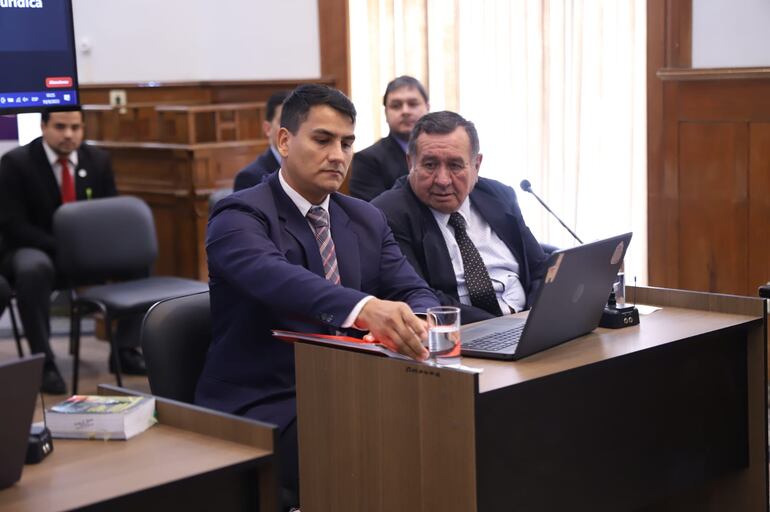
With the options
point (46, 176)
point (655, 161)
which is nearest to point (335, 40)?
point (46, 176)

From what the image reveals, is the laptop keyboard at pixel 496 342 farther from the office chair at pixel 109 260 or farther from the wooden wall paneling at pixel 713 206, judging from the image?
the office chair at pixel 109 260

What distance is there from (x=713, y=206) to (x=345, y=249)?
2.35 metres

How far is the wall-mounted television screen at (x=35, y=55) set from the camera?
87.4 inches

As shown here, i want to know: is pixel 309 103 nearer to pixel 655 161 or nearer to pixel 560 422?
pixel 560 422

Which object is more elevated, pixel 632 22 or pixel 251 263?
pixel 632 22

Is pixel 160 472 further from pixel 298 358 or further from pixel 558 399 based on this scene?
pixel 558 399

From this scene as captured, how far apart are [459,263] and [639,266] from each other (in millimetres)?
2007

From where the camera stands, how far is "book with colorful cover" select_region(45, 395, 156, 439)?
188 centimetres

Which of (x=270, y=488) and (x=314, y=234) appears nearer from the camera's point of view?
(x=270, y=488)

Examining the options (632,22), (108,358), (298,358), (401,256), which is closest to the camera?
(298,358)

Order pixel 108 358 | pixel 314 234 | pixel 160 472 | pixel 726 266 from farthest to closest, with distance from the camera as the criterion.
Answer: pixel 108 358, pixel 726 266, pixel 314 234, pixel 160 472

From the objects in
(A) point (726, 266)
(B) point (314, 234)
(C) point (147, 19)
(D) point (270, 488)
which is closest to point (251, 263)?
(B) point (314, 234)

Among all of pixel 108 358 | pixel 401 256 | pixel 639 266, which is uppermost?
pixel 401 256

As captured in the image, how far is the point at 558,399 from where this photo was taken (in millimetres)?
2188
